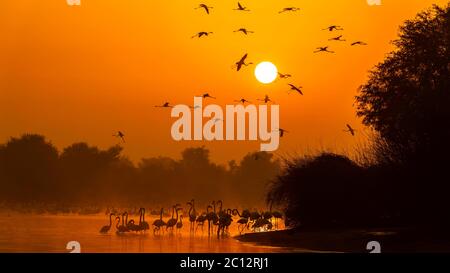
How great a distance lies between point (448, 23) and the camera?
174ft

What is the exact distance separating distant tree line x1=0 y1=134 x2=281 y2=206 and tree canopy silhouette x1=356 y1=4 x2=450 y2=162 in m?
57.7

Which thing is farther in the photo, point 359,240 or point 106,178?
point 106,178

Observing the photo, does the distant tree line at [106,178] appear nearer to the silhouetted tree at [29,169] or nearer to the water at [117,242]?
the silhouetted tree at [29,169]

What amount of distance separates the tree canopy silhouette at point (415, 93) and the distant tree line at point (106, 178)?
57.7 metres

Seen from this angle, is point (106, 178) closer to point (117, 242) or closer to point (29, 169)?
point (29, 169)

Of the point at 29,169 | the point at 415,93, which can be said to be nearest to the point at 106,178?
the point at 29,169

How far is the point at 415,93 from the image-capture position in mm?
49719

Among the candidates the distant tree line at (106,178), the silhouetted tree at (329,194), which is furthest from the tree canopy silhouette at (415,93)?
the distant tree line at (106,178)

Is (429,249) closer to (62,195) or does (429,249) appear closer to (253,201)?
(62,195)


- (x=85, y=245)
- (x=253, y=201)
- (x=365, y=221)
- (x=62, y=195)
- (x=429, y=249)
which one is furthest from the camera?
(x=253, y=201)

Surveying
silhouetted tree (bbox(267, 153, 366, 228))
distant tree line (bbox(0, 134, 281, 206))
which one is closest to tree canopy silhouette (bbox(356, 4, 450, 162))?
silhouetted tree (bbox(267, 153, 366, 228))

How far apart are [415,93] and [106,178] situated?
4243 inches
